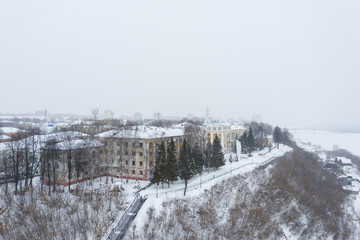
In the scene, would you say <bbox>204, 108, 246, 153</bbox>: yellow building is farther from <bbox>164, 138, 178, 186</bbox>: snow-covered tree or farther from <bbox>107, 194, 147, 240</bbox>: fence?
<bbox>107, 194, 147, 240</bbox>: fence

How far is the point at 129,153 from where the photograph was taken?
37000mm

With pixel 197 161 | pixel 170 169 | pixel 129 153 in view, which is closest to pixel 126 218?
pixel 170 169

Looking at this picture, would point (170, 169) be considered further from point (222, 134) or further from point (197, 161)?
point (222, 134)

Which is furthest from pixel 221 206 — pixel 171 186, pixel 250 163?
pixel 250 163

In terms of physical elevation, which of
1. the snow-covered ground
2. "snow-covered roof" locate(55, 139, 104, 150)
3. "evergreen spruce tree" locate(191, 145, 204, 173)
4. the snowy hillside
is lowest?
the snowy hillside

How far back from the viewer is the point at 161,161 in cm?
3195

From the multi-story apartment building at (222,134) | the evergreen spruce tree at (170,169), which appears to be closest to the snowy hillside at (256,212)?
the evergreen spruce tree at (170,169)

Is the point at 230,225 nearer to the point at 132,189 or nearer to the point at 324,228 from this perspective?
the point at 132,189

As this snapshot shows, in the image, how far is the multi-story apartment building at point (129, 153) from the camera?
1436 inches

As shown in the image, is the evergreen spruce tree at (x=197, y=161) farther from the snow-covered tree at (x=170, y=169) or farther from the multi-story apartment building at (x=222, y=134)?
the multi-story apartment building at (x=222, y=134)

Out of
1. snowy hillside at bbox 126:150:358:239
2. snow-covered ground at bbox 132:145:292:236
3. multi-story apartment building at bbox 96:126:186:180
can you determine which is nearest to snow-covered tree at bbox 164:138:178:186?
snow-covered ground at bbox 132:145:292:236

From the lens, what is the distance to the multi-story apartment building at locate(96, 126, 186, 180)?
120 feet

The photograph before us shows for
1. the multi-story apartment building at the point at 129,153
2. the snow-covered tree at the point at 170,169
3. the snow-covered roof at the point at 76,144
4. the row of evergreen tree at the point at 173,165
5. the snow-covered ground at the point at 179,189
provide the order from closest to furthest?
1. the snow-covered ground at the point at 179,189
2. the row of evergreen tree at the point at 173,165
3. the snow-covered tree at the point at 170,169
4. the snow-covered roof at the point at 76,144
5. the multi-story apartment building at the point at 129,153

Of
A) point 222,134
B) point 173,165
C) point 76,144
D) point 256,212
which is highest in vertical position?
point 76,144
